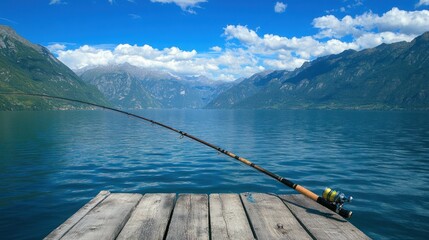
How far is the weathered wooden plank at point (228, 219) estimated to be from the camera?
5.98m

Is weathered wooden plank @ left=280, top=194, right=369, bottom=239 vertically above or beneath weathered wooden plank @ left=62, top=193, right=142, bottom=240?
above

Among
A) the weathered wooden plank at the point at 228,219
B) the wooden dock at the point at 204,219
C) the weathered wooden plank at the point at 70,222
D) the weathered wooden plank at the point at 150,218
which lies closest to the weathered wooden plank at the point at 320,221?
the wooden dock at the point at 204,219

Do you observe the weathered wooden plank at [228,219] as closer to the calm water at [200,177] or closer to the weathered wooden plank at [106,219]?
the weathered wooden plank at [106,219]

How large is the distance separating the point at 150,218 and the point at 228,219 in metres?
1.64

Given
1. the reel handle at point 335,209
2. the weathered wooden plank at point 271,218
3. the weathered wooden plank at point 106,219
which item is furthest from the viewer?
the reel handle at point 335,209

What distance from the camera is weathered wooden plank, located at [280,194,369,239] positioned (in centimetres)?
602

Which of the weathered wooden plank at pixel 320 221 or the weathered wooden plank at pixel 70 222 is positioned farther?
the weathered wooden plank at pixel 320 221

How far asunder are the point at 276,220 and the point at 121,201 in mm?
3820

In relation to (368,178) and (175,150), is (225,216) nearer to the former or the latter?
(368,178)

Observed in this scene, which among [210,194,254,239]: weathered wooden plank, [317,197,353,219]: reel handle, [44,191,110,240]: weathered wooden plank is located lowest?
[44,191,110,240]: weathered wooden plank

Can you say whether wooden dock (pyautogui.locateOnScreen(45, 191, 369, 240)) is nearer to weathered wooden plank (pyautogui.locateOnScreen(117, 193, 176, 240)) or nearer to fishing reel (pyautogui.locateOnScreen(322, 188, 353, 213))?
weathered wooden plank (pyautogui.locateOnScreen(117, 193, 176, 240))

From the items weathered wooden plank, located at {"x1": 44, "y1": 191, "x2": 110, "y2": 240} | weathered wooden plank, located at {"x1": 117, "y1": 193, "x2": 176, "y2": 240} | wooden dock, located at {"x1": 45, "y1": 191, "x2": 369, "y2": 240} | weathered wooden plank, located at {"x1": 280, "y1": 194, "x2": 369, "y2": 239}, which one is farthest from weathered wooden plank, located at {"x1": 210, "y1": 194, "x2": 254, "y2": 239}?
weathered wooden plank, located at {"x1": 44, "y1": 191, "x2": 110, "y2": 240}

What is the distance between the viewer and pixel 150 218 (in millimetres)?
6777

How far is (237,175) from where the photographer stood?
2548 cm
